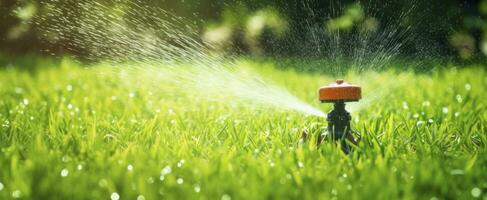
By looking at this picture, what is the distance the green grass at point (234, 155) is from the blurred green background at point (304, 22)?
13.4 ft

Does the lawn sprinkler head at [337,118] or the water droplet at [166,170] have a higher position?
the lawn sprinkler head at [337,118]

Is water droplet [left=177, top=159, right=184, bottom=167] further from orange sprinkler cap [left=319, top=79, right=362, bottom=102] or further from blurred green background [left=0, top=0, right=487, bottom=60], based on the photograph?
blurred green background [left=0, top=0, right=487, bottom=60]

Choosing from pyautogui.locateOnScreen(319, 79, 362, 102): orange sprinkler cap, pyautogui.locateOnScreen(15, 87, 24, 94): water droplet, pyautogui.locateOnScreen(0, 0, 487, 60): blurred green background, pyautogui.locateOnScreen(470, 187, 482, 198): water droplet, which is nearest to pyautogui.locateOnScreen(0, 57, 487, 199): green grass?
pyautogui.locateOnScreen(470, 187, 482, 198): water droplet

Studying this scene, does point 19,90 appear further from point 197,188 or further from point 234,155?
point 197,188

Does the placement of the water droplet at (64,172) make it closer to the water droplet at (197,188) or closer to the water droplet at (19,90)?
the water droplet at (197,188)

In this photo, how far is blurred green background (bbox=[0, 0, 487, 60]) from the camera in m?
7.36

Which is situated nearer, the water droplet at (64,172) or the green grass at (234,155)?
the green grass at (234,155)

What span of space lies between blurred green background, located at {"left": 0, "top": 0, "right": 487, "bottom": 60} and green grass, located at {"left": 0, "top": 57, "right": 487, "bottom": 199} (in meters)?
4.10

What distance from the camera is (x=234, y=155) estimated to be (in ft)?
6.25

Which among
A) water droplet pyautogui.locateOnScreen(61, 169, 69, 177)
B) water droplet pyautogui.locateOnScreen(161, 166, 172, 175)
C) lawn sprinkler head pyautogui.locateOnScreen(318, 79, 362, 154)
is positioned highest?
lawn sprinkler head pyautogui.locateOnScreen(318, 79, 362, 154)

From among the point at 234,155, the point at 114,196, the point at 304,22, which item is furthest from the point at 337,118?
the point at 304,22

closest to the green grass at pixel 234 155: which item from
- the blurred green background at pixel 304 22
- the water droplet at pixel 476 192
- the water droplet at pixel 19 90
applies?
the water droplet at pixel 476 192

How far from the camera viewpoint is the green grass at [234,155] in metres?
1.52

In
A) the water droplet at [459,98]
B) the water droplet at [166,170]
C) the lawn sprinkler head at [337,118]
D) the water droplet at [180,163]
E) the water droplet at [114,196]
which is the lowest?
the water droplet at [114,196]
